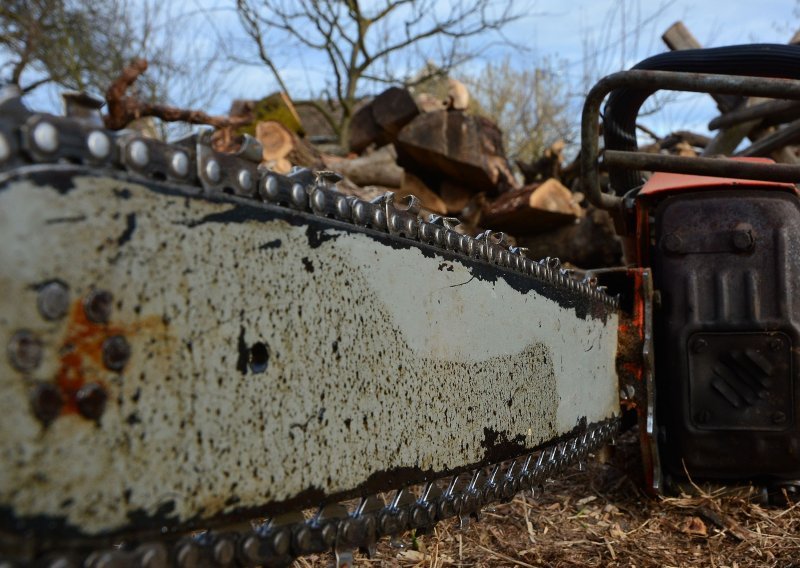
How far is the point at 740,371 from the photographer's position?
157 centimetres

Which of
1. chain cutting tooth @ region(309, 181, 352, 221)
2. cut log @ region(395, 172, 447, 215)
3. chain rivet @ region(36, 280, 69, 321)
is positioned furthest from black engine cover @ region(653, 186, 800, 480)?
cut log @ region(395, 172, 447, 215)

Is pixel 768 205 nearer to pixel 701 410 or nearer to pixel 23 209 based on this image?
pixel 701 410

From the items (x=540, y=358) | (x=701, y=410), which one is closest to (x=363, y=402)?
(x=540, y=358)

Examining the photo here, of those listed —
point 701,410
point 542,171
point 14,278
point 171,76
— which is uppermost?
point 171,76

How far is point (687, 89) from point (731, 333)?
0.55 m

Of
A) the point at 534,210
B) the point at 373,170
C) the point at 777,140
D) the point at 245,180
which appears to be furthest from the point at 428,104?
the point at 245,180

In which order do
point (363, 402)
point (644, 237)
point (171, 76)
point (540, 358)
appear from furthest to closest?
point (171, 76) → point (644, 237) → point (540, 358) → point (363, 402)

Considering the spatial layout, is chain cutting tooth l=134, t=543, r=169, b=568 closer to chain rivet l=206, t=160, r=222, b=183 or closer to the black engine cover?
chain rivet l=206, t=160, r=222, b=183

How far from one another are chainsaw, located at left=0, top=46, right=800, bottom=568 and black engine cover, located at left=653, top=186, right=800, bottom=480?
25 cm

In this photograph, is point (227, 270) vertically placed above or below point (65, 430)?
above

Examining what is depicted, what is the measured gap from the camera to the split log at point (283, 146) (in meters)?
4.02

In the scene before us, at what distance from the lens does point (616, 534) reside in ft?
5.21

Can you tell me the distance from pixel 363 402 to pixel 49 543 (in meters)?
0.36

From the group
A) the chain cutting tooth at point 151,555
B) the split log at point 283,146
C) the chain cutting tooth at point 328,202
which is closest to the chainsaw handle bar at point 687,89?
the chain cutting tooth at point 328,202
